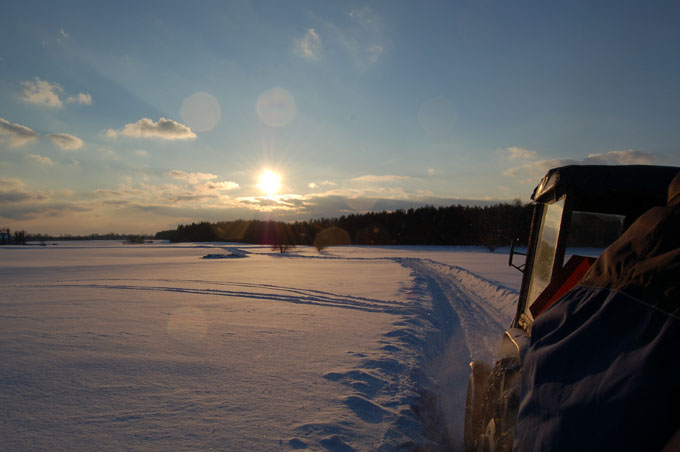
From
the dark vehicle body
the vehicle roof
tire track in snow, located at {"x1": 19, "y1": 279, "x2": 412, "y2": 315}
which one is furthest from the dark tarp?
tire track in snow, located at {"x1": 19, "y1": 279, "x2": 412, "y2": 315}

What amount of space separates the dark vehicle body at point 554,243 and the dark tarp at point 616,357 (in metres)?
Answer: 0.79

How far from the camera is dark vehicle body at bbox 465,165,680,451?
210 centimetres

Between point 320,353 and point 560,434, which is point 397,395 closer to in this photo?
point 320,353

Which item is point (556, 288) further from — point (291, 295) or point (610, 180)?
point (291, 295)

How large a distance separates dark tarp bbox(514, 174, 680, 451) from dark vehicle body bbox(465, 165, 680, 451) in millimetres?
788

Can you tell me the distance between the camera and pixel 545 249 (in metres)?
3.13

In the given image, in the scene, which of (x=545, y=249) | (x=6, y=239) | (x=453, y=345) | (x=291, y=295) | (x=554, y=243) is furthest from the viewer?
(x=6, y=239)

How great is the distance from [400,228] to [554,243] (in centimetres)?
6379

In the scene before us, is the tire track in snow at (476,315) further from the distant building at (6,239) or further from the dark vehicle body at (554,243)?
the distant building at (6,239)

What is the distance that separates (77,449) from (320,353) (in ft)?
8.59

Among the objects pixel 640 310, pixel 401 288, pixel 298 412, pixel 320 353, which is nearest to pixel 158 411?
pixel 298 412

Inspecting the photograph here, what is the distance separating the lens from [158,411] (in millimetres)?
2850

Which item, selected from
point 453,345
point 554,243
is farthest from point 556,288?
point 453,345

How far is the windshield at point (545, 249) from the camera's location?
2758 mm
